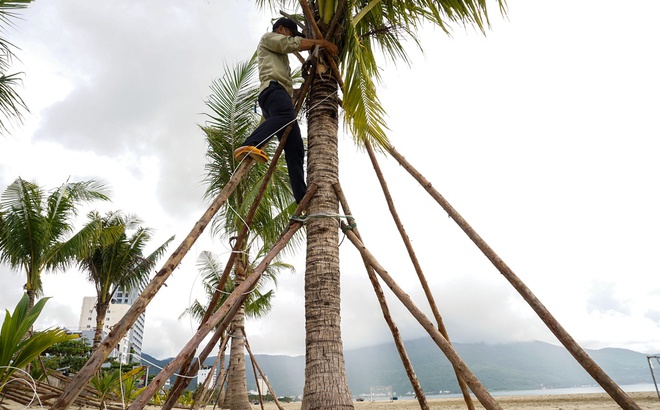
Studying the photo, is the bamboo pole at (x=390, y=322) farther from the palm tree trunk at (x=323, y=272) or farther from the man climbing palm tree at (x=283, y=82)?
the man climbing palm tree at (x=283, y=82)

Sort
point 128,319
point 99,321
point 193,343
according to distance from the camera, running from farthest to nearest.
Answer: point 99,321, point 193,343, point 128,319

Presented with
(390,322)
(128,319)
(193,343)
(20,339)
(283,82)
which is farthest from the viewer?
(283,82)

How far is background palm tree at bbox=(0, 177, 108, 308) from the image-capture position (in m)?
9.53

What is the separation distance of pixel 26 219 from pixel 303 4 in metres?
9.36

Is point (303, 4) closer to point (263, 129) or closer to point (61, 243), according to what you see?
point (263, 129)

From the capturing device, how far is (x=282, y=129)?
3.94m

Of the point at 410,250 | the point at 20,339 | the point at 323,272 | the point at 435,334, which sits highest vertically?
the point at 410,250

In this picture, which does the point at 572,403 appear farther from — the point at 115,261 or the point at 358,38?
the point at 115,261

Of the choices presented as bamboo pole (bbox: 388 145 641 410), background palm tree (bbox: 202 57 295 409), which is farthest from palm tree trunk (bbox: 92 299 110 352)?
bamboo pole (bbox: 388 145 641 410)

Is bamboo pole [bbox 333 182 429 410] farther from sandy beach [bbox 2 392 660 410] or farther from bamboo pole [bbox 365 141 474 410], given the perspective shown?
sandy beach [bbox 2 392 660 410]

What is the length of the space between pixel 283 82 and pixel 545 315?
3170 millimetres

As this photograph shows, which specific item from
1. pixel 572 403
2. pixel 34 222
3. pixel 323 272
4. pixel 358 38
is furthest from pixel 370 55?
pixel 572 403

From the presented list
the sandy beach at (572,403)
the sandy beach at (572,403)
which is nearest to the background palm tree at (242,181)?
the sandy beach at (572,403)

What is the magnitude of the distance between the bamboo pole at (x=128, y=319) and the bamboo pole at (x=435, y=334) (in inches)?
48.8
